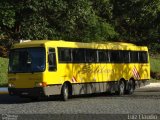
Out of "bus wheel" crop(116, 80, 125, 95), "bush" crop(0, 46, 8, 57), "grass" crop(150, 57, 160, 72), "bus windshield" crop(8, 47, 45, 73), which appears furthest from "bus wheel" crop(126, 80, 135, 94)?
"grass" crop(150, 57, 160, 72)

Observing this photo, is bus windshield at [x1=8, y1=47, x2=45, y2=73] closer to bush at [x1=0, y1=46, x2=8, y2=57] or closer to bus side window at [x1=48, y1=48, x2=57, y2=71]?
bus side window at [x1=48, y1=48, x2=57, y2=71]

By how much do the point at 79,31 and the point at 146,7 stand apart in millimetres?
8591

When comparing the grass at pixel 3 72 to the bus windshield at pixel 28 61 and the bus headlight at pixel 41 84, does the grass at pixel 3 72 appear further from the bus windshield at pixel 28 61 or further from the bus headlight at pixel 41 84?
the bus headlight at pixel 41 84

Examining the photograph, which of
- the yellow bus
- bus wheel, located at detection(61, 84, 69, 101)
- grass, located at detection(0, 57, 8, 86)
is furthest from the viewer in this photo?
grass, located at detection(0, 57, 8, 86)

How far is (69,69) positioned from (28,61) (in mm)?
2437

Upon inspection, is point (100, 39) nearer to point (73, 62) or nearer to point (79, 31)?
point (79, 31)

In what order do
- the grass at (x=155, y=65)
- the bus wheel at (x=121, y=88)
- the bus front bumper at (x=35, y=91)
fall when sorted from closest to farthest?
the bus front bumper at (x=35, y=91)
the bus wheel at (x=121, y=88)
the grass at (x=155, y=65)

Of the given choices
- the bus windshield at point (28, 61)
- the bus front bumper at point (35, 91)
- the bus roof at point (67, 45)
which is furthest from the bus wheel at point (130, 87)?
the bus windshield at point (28, 61)

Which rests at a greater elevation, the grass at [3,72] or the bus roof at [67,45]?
the bus roof at [67,45]

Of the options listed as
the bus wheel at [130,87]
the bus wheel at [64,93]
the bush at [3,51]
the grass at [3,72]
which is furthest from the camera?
the bush at [3,51]

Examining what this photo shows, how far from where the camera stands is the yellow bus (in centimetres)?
2511

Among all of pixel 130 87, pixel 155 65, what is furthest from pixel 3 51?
pixel 155 65

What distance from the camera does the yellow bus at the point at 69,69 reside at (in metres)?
25.1

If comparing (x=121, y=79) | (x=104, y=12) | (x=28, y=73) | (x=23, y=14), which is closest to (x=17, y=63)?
(x=28, y=73)
